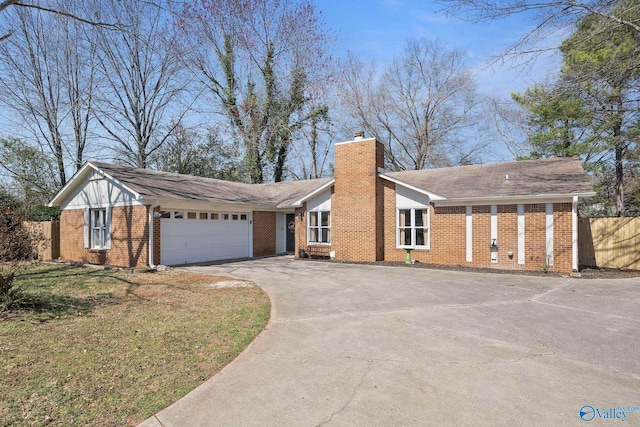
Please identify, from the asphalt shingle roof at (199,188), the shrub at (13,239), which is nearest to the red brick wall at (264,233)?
the asphalt shingle roof at (199,188)

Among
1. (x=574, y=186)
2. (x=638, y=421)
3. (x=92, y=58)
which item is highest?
(x=92, y=58)

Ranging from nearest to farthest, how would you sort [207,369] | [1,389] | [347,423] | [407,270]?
[347,423] → [1,389] → [207,369] → [407,270]

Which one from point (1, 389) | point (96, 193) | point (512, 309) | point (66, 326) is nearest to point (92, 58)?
point (96, 193)

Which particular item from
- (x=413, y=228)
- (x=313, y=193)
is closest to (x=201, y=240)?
(x=313, y=193)

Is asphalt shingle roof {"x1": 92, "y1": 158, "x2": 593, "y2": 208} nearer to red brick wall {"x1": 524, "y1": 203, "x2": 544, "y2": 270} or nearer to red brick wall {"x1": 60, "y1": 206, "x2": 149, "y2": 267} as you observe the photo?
red brick wall {"x1": 524, "y1": 203, "x2": 544, "y2": 270}

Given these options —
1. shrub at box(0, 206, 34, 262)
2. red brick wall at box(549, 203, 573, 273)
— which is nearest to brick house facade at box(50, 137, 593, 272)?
red brick wall at box(549, 203, 573, 273)

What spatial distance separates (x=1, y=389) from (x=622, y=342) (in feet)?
26.3

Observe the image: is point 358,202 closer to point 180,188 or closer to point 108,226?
point 180,188

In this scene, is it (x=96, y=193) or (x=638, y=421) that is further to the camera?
(x=96, y=193)

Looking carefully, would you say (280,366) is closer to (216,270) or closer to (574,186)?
(216,270)

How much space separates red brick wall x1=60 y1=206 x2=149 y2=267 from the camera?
14.3 meters

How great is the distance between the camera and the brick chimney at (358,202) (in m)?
16.0

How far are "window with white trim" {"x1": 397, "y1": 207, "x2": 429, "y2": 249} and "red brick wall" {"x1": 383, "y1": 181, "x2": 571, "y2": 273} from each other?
0.85ft

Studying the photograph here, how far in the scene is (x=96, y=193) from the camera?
16.1 meters
